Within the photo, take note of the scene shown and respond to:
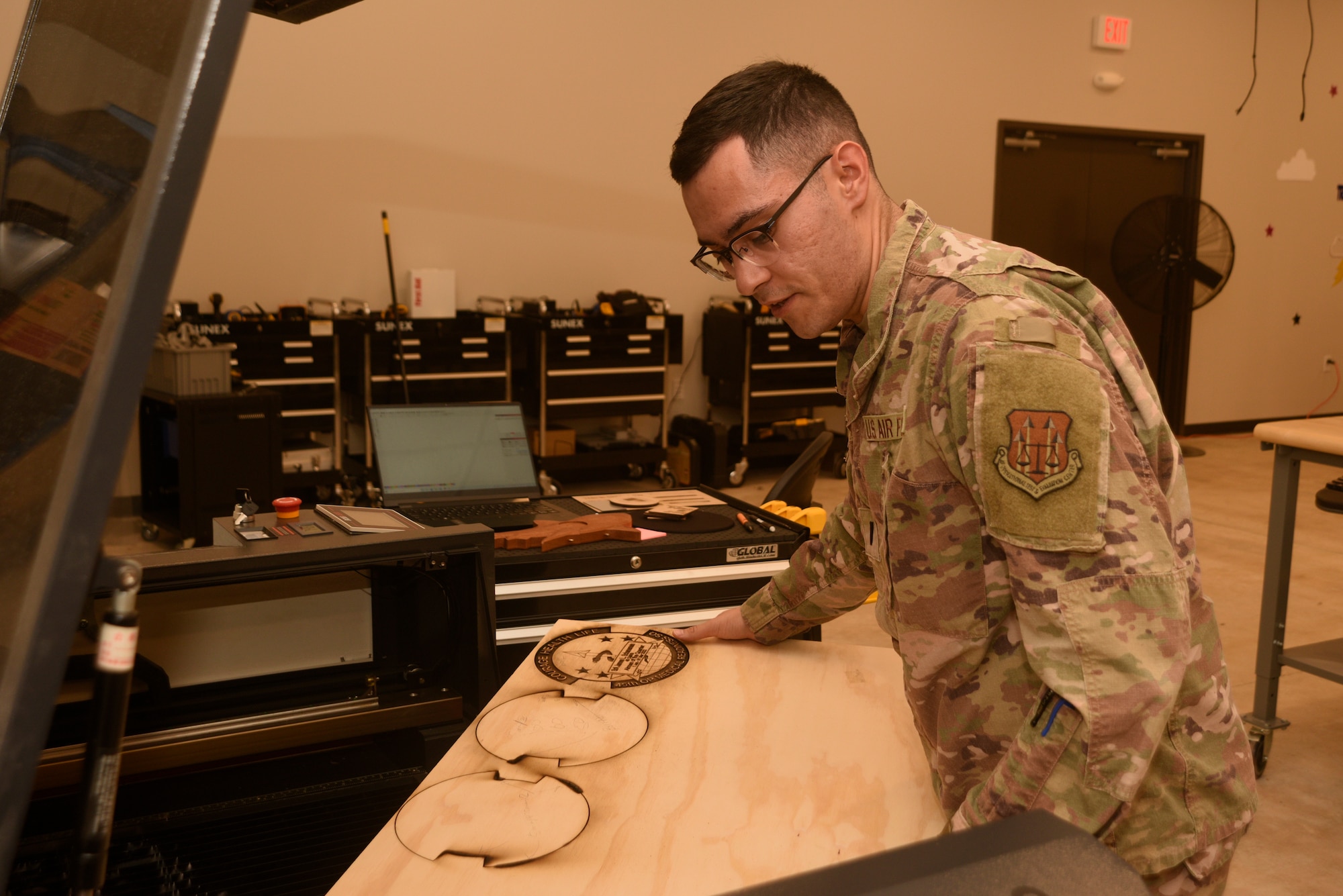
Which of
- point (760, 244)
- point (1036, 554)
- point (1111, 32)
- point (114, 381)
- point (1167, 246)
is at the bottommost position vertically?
point (1036, 554)

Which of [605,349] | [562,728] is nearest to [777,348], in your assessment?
[605,349]

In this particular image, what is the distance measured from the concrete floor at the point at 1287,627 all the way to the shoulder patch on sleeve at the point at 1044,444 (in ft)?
5.70

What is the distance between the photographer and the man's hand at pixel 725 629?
152 cm

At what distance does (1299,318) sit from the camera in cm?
801

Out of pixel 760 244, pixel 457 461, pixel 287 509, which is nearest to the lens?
pixel 760 244

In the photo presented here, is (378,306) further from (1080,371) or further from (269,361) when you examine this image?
(1080,371)

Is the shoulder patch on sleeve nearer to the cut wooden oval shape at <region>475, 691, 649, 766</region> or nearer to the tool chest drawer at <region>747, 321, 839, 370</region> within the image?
the cut wooden oval shape at <region>475, 691, 649, 766</region>

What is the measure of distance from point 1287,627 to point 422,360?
3849mm

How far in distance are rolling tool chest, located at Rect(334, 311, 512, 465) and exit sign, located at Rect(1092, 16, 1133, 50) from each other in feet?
15.3

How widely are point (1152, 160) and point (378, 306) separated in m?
5.51

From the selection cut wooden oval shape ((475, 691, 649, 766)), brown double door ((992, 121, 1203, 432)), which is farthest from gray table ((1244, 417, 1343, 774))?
brown double door ((992, 121, 1203, 432))

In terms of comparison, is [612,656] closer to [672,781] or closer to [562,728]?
[562,728]

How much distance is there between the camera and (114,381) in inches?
14.5

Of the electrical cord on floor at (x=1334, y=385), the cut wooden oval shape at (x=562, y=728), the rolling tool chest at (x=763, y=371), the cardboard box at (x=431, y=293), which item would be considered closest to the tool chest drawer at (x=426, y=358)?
the cardboard box at (x=431, y=293)
